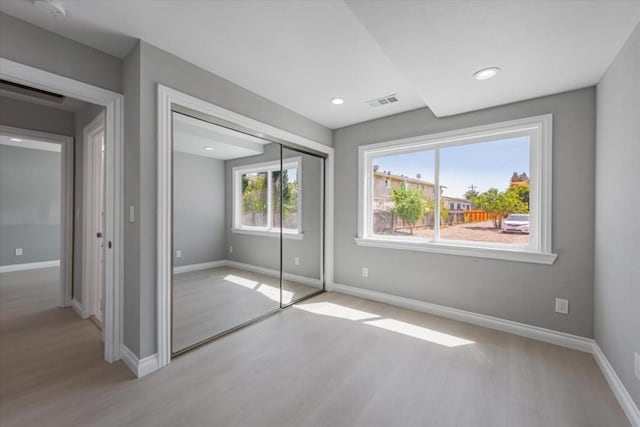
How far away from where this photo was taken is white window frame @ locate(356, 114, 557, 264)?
251 cm

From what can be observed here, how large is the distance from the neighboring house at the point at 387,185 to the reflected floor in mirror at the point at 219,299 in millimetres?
1613

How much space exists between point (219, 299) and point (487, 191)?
10.8ft

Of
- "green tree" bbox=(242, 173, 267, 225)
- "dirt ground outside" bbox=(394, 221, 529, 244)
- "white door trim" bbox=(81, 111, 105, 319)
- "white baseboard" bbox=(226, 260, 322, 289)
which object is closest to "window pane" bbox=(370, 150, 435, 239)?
"dirt ground outside" bbox=(394, 221, 529, 244)

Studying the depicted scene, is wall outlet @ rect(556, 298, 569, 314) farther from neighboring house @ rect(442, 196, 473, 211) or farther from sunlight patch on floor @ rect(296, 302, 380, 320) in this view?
sunlight patch on floor @ rect(296, 302, 380, 320)

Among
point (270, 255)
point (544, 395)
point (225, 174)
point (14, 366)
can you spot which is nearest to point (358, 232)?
point (270, 255)

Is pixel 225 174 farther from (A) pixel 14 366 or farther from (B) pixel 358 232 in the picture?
(A) pixel 14 366

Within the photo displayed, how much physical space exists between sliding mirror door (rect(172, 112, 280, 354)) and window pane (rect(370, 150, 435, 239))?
1432 mm

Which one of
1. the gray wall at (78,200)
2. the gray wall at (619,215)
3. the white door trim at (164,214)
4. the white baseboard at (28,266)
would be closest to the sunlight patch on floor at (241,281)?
the white door trim at (164,214)

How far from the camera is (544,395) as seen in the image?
70.0 inches

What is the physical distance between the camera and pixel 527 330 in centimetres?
259

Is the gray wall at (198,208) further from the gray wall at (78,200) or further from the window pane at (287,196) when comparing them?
the gray wall at (78,200)

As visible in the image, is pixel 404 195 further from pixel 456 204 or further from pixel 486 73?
pixel 486 73

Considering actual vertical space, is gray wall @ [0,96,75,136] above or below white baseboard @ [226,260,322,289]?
above

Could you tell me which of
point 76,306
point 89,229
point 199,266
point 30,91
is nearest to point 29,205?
point 76,306
